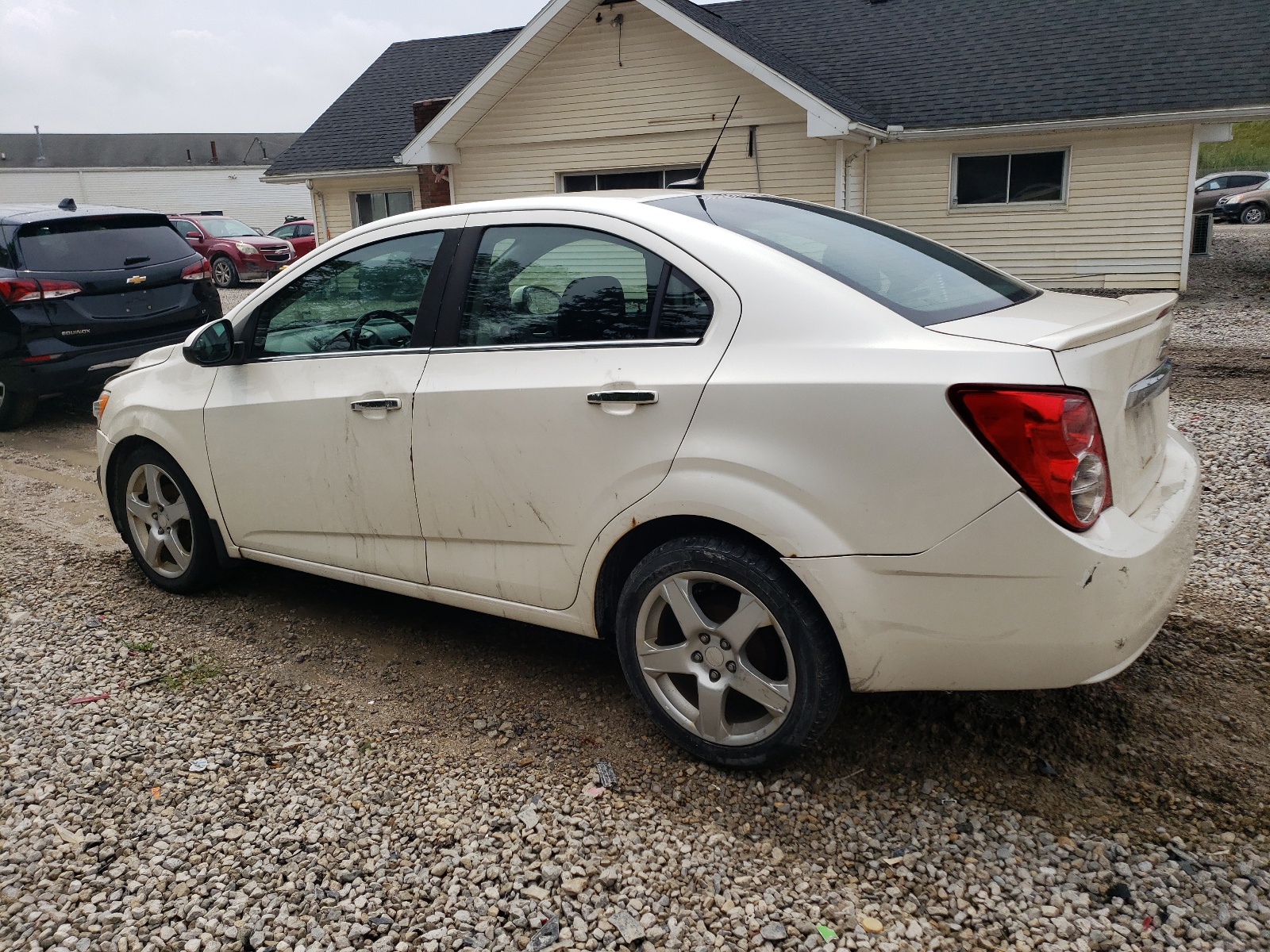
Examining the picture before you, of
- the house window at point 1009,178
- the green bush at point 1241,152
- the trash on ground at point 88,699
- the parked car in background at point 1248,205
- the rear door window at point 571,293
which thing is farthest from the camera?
the green bush at point 1241,152

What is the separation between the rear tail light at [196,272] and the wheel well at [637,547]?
716cm

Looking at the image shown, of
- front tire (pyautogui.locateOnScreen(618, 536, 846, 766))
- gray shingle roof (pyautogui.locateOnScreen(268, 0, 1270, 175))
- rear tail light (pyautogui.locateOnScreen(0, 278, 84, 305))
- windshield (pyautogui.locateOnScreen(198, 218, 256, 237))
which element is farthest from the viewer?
windshield (pyautogui.locateOnScreen(198, 218, 256, 237))

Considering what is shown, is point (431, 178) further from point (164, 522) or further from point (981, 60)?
point (164, 522)

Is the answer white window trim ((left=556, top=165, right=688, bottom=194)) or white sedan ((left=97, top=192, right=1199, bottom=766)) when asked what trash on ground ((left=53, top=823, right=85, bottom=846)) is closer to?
white sedan ((left=97, top=192, right=1199, bottom=766))

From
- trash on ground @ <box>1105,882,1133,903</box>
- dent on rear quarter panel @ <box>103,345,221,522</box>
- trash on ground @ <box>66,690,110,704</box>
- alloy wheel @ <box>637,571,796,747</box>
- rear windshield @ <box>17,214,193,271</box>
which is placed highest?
rear windshield @ <box>17,214,193,271</box>

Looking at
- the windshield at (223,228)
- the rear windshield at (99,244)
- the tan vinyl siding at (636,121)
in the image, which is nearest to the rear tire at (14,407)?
the rear windshield at (99,244)

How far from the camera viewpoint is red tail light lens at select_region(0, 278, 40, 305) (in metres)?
7.92

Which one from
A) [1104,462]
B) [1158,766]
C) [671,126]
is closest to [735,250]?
[1104,462]

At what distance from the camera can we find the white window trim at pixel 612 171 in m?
15.6

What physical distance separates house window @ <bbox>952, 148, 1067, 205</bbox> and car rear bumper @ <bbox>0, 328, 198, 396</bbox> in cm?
1263

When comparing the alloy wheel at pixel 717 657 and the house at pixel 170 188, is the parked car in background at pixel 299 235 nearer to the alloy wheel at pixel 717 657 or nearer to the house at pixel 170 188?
the house at pixel 170 188

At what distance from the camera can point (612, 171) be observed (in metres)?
16.0

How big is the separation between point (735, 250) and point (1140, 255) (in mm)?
14684

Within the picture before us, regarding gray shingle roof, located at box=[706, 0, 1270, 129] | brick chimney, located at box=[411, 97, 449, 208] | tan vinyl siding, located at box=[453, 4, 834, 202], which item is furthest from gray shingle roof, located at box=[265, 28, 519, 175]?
gray shingle roof, located at box=[706, 0, 1270, 129]
